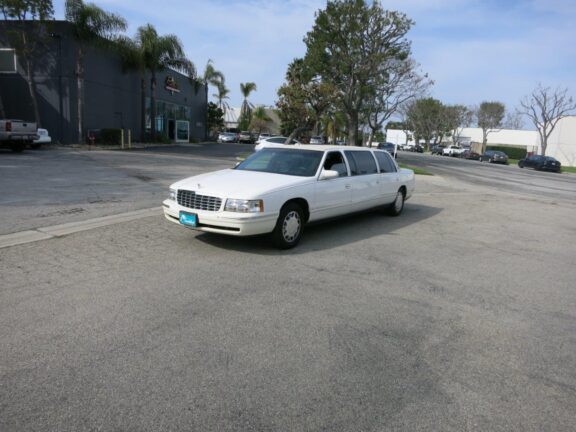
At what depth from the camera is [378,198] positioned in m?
9.20

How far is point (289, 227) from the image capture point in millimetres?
6750

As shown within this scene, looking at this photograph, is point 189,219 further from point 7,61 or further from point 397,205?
point 7,61

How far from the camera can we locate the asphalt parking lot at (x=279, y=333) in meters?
2.97

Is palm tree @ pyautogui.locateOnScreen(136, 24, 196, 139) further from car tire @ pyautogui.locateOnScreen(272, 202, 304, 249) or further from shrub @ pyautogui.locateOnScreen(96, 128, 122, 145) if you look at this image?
car tire @ pyautogui.locateOnScreen(272, 202, 304, 249)

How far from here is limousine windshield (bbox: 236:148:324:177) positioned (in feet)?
24.6

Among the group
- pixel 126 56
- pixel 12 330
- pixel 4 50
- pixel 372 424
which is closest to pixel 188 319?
pixel 12 330

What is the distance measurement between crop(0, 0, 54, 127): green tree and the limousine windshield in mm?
23774

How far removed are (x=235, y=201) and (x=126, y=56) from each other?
30855 millimetres

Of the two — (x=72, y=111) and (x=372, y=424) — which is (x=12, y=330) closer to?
(x=372, y=424)

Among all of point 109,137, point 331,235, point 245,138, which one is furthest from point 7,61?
point 245,138

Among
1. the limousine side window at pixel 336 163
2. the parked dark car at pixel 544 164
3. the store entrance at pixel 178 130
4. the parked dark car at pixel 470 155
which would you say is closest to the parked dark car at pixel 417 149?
the parked dark car at pixel 470 155

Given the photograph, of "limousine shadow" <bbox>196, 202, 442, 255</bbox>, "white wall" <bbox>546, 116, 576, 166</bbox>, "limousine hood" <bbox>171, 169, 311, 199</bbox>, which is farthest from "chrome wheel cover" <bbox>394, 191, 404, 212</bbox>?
"white wall" <bbox>546, 116, 576, 166</bbox>

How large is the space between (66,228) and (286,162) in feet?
11.8

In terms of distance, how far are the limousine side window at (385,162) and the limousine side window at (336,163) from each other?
1.57 metres
